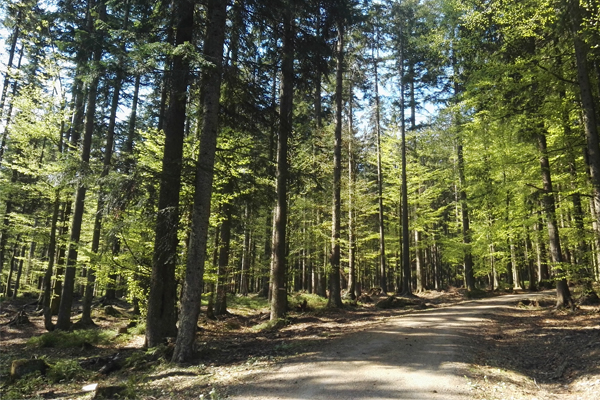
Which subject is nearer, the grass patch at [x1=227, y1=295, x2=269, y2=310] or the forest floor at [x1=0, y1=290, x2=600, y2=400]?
the forest floor at [x1=0, y1=290, x2=600, y2=400]

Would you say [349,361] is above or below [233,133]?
below

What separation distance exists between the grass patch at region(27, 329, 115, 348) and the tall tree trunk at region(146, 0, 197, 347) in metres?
4.31

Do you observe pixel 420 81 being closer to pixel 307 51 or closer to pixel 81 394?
pixel 307 51

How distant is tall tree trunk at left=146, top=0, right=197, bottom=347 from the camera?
8820 millimetres

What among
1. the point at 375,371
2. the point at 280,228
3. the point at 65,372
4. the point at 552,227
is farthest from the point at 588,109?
the point at 65,372

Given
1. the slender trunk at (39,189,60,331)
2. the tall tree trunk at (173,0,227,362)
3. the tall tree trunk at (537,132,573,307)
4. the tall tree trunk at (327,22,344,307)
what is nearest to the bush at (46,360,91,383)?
the tall tree trunk at (173,0,227,362)

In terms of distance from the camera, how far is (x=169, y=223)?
8.60 m

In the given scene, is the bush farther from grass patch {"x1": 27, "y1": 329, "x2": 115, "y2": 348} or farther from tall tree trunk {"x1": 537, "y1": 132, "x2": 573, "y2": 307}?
tall tree trunk {"x1": 537, "y1": 132, "x2": 573, "y2": 307}

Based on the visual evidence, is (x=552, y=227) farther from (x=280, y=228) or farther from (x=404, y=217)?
(x=280, y=228)

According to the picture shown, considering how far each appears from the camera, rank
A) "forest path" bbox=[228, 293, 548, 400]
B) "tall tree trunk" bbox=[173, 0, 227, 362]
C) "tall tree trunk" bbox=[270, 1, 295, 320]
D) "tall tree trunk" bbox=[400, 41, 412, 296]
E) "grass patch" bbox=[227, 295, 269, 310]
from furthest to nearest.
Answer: "tall tree trunk" bbox=[400, 41, 412, 296]
"grass patch" bbox=[227, 295, 269, 310]
"tall tree trunk" bbox=[270, 1, 295, 320]
"tall tree trunk" bbox=[173, 0, 227, 362]
"forest path" bbox=[228, 293, 548, 400]

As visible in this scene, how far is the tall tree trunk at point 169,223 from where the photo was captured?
882 centimetres

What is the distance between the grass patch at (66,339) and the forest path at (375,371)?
334 inches

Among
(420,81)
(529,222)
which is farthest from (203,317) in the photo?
(420,81)

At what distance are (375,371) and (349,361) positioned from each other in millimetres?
880
